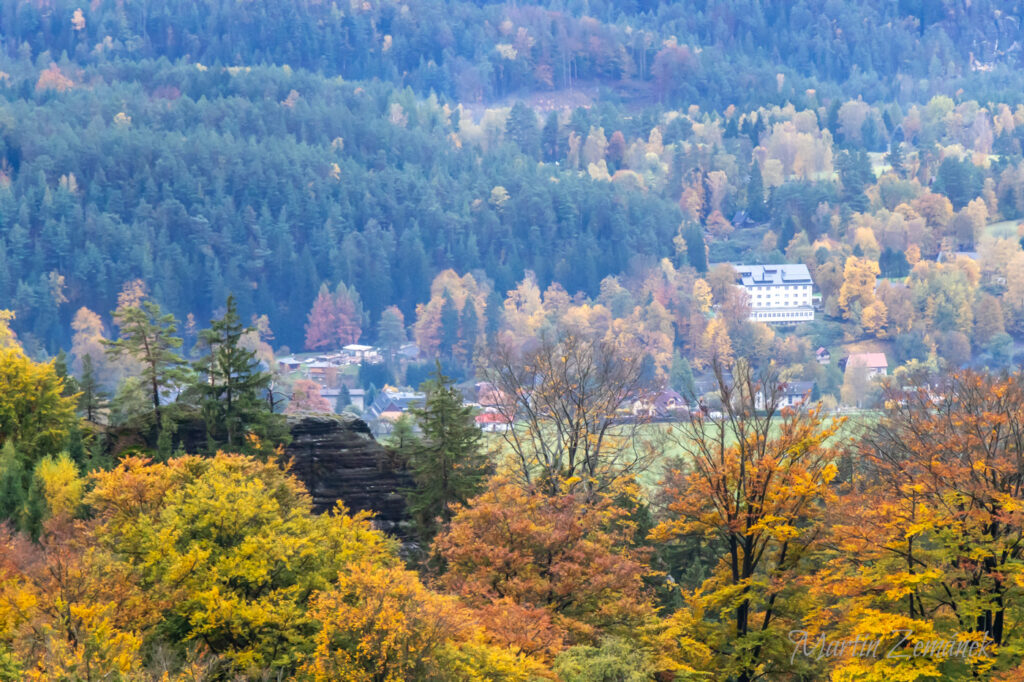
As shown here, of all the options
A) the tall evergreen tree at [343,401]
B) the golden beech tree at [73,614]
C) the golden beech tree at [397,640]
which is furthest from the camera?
the tall evergreen tree at [343,401]

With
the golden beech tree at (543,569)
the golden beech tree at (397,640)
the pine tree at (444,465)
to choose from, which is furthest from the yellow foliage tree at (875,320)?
the golden beech tree at (397,640)

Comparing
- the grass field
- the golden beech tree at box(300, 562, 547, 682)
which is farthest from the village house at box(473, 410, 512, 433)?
the golden beech tree at box(300, 562, 547, 682)

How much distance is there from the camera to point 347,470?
5581 centimetres

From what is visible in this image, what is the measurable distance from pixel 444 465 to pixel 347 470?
6.51m

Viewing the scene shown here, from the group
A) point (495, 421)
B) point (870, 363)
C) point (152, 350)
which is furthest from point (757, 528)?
point (870, 363)

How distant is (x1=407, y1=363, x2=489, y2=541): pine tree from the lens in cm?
5069

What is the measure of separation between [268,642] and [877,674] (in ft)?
50.8

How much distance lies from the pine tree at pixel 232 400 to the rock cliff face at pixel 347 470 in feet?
6.16

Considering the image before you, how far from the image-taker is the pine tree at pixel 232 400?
5338 centimetres

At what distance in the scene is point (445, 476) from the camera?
50.9m

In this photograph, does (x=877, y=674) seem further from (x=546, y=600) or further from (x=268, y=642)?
(x=268, y=642)

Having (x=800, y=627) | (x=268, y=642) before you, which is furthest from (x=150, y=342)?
(x=800, y=627)

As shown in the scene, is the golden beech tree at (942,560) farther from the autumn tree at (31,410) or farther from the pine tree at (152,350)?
the autumn tree at (31,410)

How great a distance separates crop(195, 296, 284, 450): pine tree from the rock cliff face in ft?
6.16
